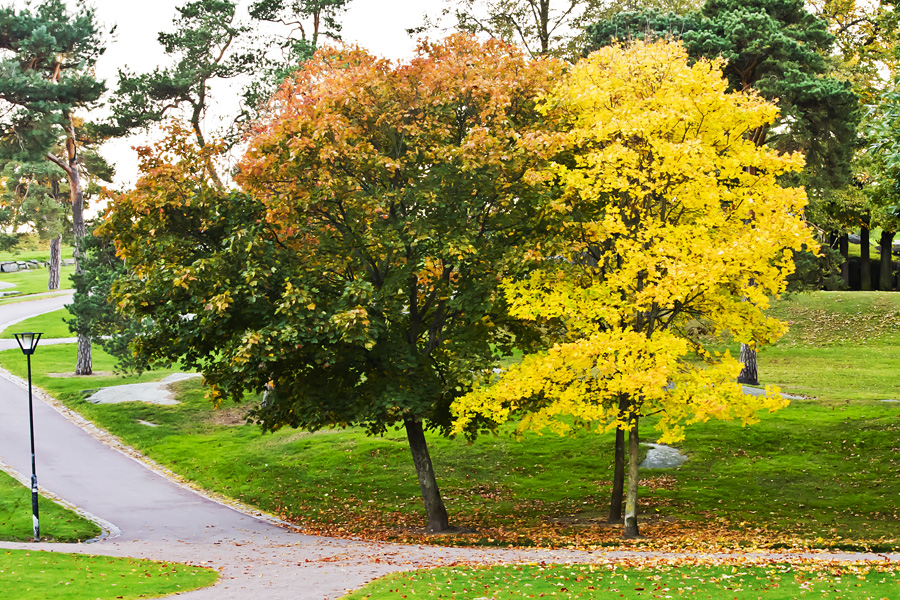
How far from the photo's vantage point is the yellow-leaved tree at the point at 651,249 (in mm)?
16016

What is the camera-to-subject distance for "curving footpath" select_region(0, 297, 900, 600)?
48.0 ft

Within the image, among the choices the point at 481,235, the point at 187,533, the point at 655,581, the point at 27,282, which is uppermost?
the point at 481,235

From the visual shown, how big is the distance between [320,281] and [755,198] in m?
9.95

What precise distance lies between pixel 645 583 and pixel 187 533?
13101 mm

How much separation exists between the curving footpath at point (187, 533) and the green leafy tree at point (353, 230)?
128 inches

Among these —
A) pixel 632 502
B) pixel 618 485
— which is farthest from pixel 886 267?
pixel 632 502

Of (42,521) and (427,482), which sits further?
(42,521)

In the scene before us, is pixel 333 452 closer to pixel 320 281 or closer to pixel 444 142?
pixel 320 281

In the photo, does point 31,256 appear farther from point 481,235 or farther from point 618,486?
point 618,486

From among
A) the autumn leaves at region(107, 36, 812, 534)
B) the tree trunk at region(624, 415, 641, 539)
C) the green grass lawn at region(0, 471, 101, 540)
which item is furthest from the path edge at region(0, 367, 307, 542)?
the tree trunk at region(624, 415, 641, 539)

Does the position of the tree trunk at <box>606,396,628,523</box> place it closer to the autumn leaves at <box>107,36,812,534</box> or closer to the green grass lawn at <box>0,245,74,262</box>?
the autumn leaves at <box>107,36,812,534</box>

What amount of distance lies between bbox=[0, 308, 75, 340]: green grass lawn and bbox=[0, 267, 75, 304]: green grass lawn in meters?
8.48

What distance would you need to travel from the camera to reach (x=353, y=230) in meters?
18.2

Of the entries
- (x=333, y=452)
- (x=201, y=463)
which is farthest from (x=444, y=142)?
(x=201, y=463)
